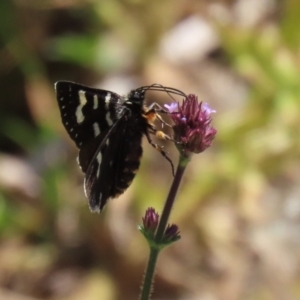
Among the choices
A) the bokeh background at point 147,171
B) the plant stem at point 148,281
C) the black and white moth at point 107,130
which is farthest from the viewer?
the bokeh background at point 147,171

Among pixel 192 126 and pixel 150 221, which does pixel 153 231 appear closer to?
pixel 150 221

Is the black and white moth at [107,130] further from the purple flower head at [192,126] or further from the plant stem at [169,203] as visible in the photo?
the plant stem at [169,203]

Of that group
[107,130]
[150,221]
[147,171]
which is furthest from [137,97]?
[147,171]

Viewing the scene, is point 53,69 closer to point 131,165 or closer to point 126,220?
point 126,220

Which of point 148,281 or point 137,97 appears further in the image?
point 137,97

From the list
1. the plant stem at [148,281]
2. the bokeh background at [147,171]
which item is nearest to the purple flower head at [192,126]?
the plant stem at [148,281]

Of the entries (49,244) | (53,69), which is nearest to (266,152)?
(49,244)

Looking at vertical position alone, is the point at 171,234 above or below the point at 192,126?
below
